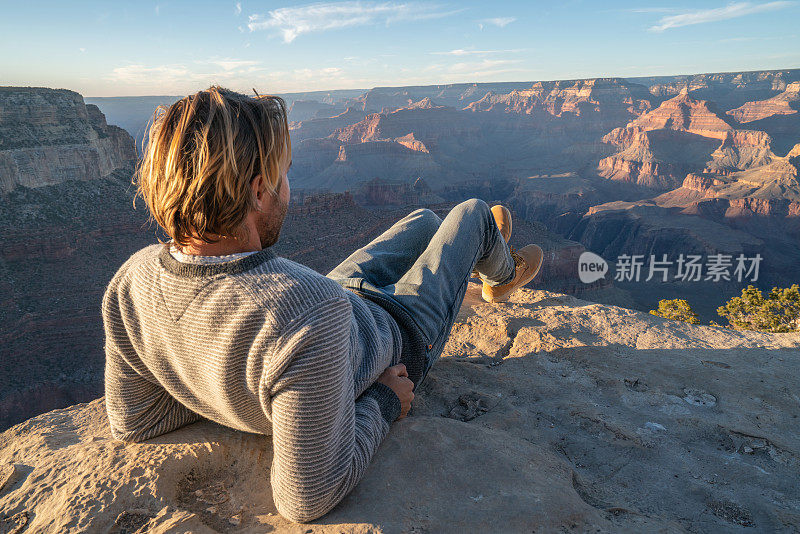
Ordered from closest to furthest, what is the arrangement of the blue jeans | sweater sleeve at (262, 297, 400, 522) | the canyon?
1. sweater sleeve at (262, 297, 400, 522)
2. the blue jeans
3. the canyon

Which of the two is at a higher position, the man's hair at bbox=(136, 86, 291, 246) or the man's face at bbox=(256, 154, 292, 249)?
the man's hair at bbox=(136, 86, 291, 246)

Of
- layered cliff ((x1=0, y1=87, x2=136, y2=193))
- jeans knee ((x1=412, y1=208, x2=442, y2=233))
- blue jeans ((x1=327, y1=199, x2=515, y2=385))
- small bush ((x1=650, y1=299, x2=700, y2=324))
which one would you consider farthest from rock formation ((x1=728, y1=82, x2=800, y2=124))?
blue jeans ((x1=327, y1=199, x2=515, y2=385))

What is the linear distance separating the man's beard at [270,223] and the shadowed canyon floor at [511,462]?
0.97 meters

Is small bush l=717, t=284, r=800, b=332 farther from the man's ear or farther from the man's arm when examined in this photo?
the man's ear

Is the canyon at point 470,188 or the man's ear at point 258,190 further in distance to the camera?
the canyon at point 470,188

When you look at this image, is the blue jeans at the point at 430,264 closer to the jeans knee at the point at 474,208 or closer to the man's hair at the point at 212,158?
the jeans knee at the point at 474,208

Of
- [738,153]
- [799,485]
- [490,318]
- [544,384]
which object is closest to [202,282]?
[544,384]

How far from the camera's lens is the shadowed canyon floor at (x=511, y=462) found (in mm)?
1634

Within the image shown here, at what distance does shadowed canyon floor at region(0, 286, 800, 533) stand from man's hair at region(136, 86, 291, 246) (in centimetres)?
108

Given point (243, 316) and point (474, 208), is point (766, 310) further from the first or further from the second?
point (243, 316)

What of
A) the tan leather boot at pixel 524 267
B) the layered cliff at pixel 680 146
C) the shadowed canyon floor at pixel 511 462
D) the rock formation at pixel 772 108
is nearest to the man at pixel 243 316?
the shadowed canyon floor at pixel 511 462

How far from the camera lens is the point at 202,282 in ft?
4.44

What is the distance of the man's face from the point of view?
1368mm

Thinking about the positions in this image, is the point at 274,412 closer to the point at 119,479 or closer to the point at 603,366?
the point at 119,479
